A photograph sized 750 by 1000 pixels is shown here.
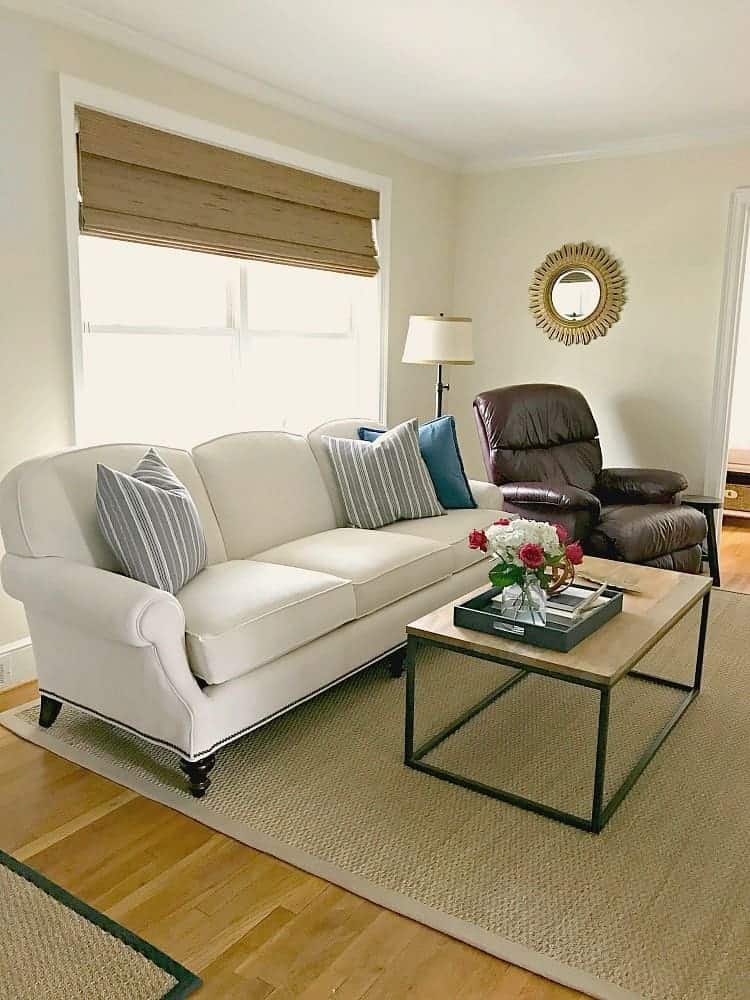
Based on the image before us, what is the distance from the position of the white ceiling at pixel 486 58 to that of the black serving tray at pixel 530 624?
6.85 ft

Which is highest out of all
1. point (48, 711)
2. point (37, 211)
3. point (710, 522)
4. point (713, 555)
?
point (37, 211)

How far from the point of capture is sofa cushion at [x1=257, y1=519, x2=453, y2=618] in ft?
10.1

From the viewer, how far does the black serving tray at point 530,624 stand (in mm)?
2447

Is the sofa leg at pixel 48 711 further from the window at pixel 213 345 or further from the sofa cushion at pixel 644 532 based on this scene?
the sofa cushion at pixel 644 532

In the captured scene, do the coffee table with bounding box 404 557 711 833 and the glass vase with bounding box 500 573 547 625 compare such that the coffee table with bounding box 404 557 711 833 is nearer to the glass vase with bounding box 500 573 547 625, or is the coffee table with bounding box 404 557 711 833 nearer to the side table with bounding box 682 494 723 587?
the glass vase with bounding box 500 573 547 625

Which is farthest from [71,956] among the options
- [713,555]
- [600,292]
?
[600,292]

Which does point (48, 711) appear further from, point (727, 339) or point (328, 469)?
point (727, 339)

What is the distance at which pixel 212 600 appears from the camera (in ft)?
8.62

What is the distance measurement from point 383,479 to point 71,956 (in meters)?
2.32

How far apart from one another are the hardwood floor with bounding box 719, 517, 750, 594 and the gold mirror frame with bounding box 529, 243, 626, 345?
5.29ft

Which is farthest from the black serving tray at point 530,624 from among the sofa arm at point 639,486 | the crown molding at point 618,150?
the crown molding at point 618,150

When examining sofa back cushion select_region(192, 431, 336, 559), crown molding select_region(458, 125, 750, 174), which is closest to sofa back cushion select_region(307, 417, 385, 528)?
sofa back cushion select_region(192, 431, 336, 559)

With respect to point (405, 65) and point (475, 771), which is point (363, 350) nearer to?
point (405, 65)

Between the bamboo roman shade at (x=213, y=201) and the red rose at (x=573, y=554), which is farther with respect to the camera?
the bamboo roman shade at (x=213, y=201)
